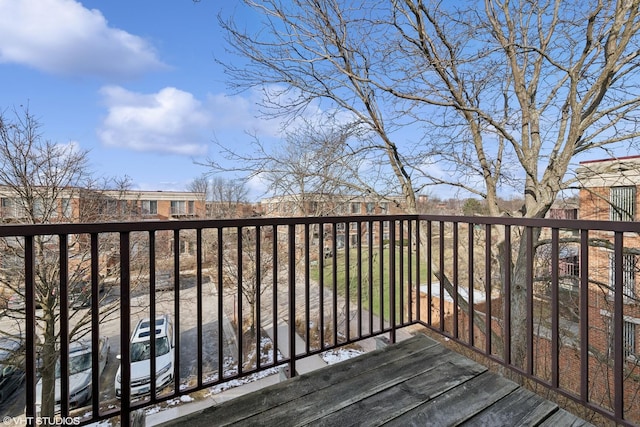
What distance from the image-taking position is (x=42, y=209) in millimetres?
5781

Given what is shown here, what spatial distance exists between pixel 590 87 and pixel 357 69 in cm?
317

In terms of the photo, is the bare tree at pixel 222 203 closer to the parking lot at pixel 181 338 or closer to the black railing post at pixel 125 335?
the parking lot at pixel 181 338

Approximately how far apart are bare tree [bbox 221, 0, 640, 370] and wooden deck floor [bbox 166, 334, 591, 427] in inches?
129

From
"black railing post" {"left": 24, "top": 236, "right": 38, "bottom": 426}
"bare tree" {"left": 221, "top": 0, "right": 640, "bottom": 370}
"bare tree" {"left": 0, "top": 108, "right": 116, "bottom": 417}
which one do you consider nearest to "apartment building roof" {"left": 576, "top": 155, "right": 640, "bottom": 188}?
"bare tree" {"left": 221, "top": 0, "right": 640, "bottom": 370}

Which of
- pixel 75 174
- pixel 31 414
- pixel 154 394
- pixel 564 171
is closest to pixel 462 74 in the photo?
pixel 564 171

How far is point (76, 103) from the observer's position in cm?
845

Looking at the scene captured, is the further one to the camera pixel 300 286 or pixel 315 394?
pixel 300 286

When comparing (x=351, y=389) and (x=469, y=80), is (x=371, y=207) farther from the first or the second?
(x=351, y=389)

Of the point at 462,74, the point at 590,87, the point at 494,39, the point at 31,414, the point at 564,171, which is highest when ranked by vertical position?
the point at 494,39

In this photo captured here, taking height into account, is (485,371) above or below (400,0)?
below

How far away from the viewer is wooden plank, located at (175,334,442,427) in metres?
1.38

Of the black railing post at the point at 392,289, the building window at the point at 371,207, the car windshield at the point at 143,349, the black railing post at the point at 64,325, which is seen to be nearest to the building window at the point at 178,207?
the car windshield at the point at 143,349

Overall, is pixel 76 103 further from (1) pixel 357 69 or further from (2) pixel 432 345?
(2) pixel 432 345

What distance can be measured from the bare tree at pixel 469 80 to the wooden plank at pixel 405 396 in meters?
3.20
